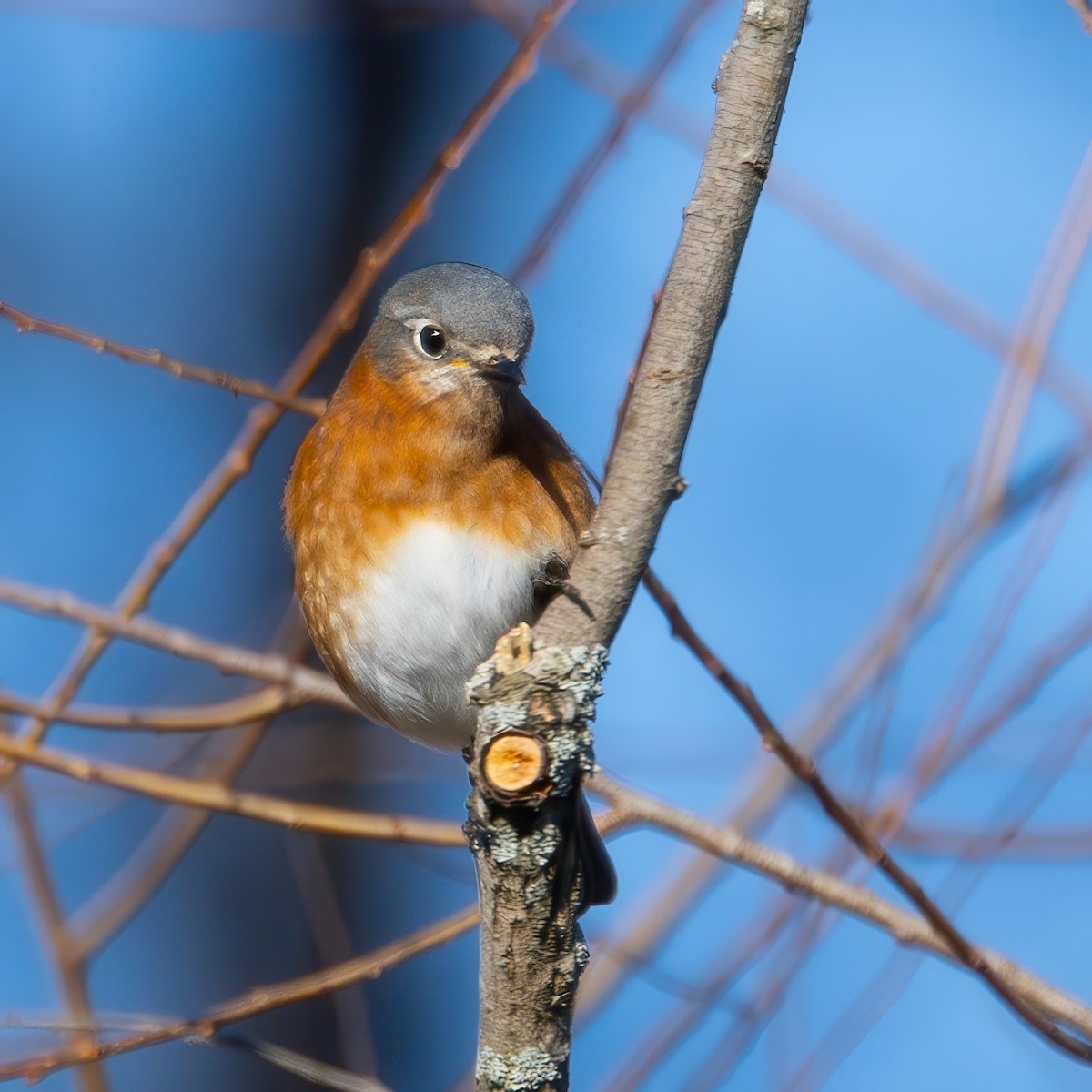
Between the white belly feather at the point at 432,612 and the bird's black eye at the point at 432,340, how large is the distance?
0.41 metres

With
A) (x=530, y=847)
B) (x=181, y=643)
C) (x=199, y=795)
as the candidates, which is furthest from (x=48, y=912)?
(x=530, y=847)

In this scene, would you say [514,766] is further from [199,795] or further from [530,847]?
[199,795]

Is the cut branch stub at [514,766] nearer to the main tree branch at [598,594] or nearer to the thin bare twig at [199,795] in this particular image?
the main tree branch at [598,594]

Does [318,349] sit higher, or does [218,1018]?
[318,349]

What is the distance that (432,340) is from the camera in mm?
2971

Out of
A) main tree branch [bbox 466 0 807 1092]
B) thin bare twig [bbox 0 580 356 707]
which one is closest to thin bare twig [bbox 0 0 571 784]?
thin bare twig [bbox 0 580 356 707]

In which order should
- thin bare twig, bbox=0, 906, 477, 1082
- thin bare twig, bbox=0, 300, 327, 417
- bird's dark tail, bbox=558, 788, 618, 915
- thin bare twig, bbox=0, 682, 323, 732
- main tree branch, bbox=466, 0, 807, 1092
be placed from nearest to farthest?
main tree branch, bbox=466, 0, 807, 1092, bird's dark tail, bbox=558, 788, 618, 915, thin bare twig, bbox=0, 906, 477, 1082, thin bare twig, bbox=0, 300, 327, 417, thin bare twig, bbox=0, 682, 323, 732

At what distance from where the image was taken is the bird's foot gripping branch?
1908 mm

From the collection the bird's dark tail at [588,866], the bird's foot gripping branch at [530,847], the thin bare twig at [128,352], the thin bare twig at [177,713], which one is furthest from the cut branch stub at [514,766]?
the thin bare twig at [177,713]

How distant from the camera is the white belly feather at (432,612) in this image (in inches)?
109

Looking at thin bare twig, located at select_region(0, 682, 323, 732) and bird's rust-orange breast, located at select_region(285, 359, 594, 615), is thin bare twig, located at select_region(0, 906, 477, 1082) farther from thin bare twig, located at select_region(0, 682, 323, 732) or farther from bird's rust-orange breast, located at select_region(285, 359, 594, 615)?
bird's rust-orange breast, located at select_region(285, 359, 594, 615)

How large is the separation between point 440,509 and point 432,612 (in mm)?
219

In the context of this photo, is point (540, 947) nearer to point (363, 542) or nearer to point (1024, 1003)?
point (1024, 1003)

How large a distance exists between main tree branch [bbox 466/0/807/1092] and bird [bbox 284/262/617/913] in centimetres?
70
